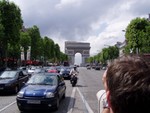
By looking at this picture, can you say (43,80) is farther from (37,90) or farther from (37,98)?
(37,98)

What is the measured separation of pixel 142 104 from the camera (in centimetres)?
152

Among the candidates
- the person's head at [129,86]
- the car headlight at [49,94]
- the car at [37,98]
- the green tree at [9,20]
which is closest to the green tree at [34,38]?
the green tree at [9,20]

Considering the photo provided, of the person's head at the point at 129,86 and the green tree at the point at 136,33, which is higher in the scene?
the green tree at the point at 136,33

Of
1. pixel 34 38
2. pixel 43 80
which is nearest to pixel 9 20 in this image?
pixel 43 80

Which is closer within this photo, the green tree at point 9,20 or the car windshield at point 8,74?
the car windshield at point 8,74

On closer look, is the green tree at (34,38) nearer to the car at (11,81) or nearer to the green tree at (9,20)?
the green tree at (9,20)

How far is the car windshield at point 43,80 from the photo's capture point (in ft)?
52.0

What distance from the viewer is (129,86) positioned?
153 cm

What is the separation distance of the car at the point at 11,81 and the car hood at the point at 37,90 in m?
7.15

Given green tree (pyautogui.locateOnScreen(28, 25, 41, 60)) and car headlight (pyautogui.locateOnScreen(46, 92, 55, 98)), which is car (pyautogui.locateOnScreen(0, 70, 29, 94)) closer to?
car headlight (pyautogui.locateOnScreen(46, 92, 55, 98))

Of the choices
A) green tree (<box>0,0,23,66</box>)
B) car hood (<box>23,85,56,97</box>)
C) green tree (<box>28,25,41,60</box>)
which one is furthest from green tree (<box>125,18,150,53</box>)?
car hood (<box>23,85,56,97</box>)

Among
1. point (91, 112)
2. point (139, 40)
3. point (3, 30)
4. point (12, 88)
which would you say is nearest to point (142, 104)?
point (91, 112)

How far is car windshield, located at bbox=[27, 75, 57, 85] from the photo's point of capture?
15837 mm

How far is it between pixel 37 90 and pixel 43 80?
77.3 inches
